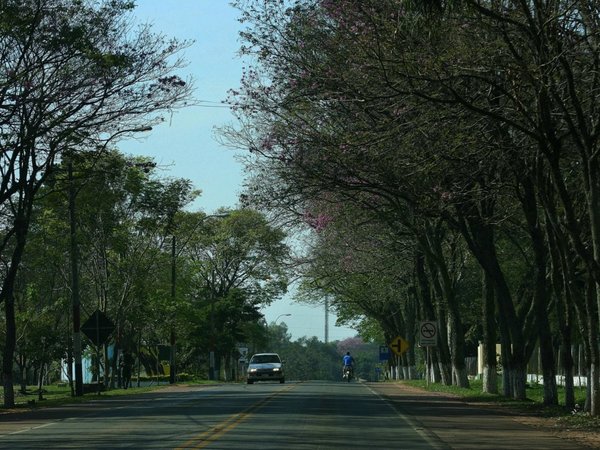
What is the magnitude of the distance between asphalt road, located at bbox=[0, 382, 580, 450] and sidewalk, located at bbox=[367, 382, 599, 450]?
0.23 feet

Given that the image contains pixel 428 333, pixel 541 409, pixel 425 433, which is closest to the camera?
pixel 425 433

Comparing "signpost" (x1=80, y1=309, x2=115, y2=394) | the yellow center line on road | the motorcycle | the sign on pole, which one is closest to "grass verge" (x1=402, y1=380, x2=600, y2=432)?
the sign on pole

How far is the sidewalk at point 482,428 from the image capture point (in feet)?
60.2

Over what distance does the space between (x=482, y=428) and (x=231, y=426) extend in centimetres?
497

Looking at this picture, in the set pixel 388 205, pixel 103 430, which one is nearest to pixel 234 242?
pixel 388 205

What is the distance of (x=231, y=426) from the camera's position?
2166 cm

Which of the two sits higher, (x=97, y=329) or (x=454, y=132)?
(x=454, y=132)

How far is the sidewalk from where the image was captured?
723 inches

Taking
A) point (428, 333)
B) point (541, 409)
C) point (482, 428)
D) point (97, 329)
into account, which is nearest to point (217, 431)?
point (482, 428)

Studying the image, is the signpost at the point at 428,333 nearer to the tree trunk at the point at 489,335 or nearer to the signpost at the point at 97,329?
the tree trunk at the point at 489,335

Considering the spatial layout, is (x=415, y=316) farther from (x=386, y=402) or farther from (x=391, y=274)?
(x=386, y=402)

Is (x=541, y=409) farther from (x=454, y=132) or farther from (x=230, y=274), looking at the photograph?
(x=230, y=274)

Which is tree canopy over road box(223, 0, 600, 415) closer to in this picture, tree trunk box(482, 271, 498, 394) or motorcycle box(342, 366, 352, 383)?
tree trunk box(482, 271, 498, 394)

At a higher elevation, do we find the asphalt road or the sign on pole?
the sign on pole
